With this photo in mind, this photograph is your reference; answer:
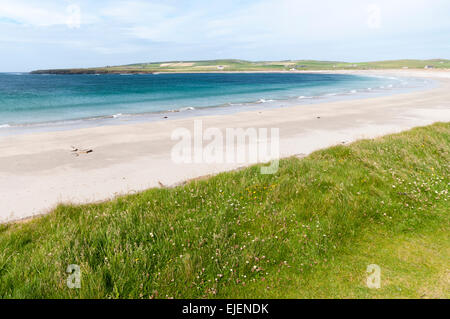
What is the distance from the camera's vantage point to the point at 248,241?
212 inches

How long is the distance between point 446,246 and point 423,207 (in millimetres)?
1516

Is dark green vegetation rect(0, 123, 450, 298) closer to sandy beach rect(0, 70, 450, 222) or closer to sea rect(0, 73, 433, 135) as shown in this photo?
sandy beach rect(0, 70, 450, 222)

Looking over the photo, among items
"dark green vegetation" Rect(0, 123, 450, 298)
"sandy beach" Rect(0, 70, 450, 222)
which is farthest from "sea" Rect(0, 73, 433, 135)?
"dark green vegetation" Rect(0, 123, 450, 298)

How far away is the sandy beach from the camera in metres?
9.83

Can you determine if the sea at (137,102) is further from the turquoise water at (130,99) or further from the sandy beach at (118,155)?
the sandy beach at (118,155)

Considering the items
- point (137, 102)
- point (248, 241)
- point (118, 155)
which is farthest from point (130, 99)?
point (248, 241)

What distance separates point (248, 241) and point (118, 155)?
11.5m

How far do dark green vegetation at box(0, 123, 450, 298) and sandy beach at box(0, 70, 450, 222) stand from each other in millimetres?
2759

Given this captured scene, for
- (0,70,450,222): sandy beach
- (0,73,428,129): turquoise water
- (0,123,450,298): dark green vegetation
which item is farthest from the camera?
(0,73,428,129): turquoise water

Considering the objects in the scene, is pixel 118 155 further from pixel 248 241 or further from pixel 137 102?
pixel 137 102

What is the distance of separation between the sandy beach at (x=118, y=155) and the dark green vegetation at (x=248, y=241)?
9.05ft

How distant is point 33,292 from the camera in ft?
13.0
